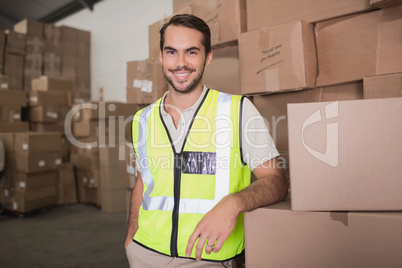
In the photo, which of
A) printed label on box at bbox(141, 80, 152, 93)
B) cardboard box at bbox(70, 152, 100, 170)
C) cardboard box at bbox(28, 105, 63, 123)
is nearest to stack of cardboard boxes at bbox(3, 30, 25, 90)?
cardboard box at bbox(28, 105, 63, 123)

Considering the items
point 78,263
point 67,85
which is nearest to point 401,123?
point 78,263

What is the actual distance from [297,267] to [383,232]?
8.0 inches

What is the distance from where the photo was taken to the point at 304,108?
2.42 feet

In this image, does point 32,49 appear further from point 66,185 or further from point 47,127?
point 66,185

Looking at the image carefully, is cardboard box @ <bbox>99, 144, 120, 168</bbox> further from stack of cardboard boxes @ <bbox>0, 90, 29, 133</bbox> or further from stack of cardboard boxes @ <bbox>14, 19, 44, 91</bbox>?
stack of cardboard boxes @ <bbox>14, 19, 44, 91</bbox>

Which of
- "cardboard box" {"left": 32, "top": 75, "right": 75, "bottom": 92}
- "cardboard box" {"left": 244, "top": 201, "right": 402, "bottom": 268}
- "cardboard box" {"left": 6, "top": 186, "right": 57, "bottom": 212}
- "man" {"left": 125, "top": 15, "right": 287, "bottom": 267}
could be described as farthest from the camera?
"cardboard box" {"left": 32, "top": 75, "right": 75, "bottom": 92}

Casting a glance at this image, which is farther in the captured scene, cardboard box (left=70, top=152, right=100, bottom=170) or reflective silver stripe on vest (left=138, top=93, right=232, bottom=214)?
cardboard box (left=70, top=152, right=100, bottom=170)

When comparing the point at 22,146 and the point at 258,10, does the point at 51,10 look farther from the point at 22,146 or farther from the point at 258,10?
the point at 258,10

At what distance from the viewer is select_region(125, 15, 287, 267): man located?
978 millimetres

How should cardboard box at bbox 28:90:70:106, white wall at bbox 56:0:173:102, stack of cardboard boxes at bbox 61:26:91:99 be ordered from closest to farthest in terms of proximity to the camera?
1. cardboard box at bbox 28:90:70:106
2. white wall at bbox 56:0:173:102
3. stack of cardboard boxes at bbox 61:26:91:99

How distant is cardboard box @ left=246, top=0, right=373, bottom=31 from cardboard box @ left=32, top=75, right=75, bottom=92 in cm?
369

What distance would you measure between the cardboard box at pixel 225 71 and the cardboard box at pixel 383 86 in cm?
65

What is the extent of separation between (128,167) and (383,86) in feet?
5.49

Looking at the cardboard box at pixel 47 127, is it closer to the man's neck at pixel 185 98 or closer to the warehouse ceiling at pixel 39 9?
the warehouse ceiling at pixel 39 9
